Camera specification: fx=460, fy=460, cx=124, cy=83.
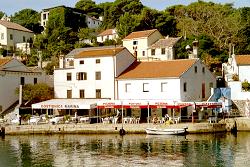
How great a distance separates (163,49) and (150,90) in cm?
2208

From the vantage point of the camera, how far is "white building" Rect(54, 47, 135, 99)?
51.8 m

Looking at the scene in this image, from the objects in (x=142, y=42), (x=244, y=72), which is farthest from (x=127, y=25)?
(x=244, y=72)

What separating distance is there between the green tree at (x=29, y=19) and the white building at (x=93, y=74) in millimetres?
56811

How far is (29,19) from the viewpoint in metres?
121

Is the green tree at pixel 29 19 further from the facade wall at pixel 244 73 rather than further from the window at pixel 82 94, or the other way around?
the facade wall at pixel 244 73

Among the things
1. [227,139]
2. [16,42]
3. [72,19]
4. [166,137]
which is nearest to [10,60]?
[166,137]

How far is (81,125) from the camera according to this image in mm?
46125

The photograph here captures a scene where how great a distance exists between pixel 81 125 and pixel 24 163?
13915 millimetres

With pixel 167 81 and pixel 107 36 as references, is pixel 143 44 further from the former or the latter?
pixel 167 81

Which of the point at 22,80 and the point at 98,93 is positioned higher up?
the point at 22,80

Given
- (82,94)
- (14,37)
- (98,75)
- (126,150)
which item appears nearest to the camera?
(126,150)

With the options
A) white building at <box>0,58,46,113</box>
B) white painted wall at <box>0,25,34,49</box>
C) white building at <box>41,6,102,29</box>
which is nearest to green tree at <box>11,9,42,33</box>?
white building at <box>41,6,102,29</box>

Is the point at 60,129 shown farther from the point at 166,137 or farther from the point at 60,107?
the point at 166,137

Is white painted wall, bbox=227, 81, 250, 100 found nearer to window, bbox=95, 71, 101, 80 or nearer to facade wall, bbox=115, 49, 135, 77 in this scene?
facade wall, bbox=115, 49, 135, 77
